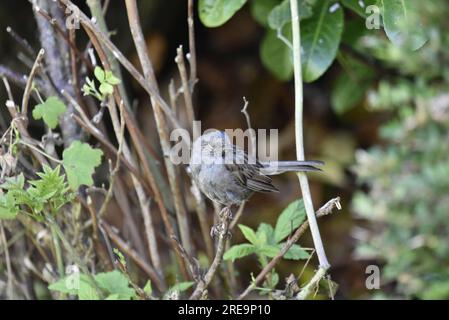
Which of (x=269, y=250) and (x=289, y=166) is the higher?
(x=289, y=166)

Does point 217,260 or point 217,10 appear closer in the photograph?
point 217,260

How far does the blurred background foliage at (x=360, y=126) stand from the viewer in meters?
3.50

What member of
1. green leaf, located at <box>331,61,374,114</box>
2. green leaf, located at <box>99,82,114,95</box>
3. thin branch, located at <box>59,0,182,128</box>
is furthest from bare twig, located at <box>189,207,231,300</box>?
green leaf, located at <box>331,61,374,114</box>

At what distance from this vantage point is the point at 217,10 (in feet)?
8.36

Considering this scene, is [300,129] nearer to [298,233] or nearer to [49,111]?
[298,233]

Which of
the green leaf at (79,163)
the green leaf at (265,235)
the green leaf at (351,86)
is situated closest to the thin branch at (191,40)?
the green leaf at (79,163)

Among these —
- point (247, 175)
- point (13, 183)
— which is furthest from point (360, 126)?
point (13, 183)

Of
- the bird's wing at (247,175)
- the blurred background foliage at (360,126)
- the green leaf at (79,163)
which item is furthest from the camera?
the blurred background foliage at (360,126)

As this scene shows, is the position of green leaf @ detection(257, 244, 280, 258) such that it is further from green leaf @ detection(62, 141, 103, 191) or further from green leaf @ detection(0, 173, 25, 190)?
green leaf @ detection(0, 173, 25, 190)

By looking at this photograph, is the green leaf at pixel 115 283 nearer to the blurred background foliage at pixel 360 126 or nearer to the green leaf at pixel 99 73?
the green leaf at pixel 99 73

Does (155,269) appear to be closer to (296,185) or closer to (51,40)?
(51,40)

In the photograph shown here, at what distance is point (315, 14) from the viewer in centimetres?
278

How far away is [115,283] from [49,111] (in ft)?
1.95
